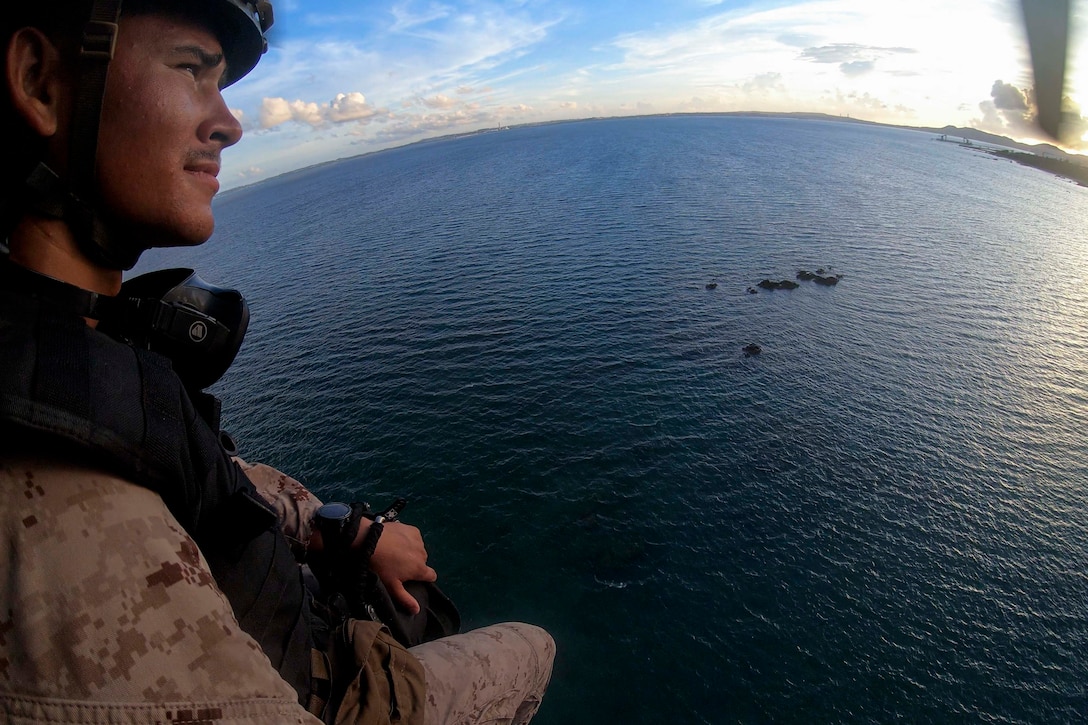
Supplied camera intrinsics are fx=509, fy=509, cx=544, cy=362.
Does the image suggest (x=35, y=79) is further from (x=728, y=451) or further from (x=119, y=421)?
(x=728, y=451)

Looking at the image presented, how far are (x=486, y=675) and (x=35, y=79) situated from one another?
5659 mm

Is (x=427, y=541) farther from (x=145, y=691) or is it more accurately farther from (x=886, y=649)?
(x=145, y=691)

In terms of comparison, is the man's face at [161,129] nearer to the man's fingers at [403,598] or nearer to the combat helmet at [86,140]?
the combat helmet at [86,140]

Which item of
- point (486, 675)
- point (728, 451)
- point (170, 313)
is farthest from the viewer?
point (728, 451)

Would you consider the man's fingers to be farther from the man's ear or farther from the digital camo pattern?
the man's ear

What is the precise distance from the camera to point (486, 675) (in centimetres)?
526

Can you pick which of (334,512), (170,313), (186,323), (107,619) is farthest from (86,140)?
(334,512)

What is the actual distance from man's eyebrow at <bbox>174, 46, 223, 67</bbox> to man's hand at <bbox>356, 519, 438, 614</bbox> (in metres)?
3.85

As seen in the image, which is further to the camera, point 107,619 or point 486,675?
point 486,675

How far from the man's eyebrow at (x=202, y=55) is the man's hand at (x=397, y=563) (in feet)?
12.6

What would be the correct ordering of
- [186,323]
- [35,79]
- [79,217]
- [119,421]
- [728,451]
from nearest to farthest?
[119,421] → [35,79] → [79,217] → [186,323] → [728,451]

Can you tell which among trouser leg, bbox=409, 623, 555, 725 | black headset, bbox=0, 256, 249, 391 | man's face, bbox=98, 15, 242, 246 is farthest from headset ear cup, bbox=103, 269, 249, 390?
trouser leg, bbox=409, 623, 555, 725

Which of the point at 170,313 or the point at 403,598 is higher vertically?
the point at 170,313

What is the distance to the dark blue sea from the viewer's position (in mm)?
25172
